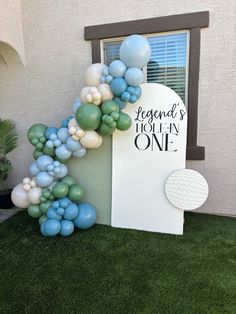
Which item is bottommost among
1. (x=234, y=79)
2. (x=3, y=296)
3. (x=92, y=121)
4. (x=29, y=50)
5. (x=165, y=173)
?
Result: (x=3, y=296)

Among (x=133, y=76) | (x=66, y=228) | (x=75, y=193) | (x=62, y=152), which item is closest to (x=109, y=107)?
(x=133, y=76)

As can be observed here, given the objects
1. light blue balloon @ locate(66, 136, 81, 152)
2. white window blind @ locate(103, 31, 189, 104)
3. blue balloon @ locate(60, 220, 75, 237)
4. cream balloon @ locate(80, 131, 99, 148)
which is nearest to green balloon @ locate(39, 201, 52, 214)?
blue balloon @ locate(60, 220, 75, 237)

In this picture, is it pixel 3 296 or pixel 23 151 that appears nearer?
pixel 3 296

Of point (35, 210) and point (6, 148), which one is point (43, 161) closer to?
point (35, 210)

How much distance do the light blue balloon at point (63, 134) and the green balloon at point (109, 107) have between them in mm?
552

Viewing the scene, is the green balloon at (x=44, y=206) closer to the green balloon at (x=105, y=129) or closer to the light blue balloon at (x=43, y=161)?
the light blue balloon at (x=43, y=161)

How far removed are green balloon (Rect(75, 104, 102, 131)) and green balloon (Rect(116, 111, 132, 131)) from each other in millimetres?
219

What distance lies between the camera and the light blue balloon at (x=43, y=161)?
114 inches

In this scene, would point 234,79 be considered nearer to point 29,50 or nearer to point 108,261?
point 108,261

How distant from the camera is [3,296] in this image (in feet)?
6.67

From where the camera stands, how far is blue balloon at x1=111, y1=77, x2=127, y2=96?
255 centimetres

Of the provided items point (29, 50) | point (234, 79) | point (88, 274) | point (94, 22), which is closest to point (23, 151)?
point (29, 50)

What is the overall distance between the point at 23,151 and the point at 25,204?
4.32ft

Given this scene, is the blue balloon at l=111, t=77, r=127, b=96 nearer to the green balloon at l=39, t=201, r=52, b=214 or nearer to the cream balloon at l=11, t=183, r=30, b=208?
the green balloon at l=39, t=201, r=52, b=214
